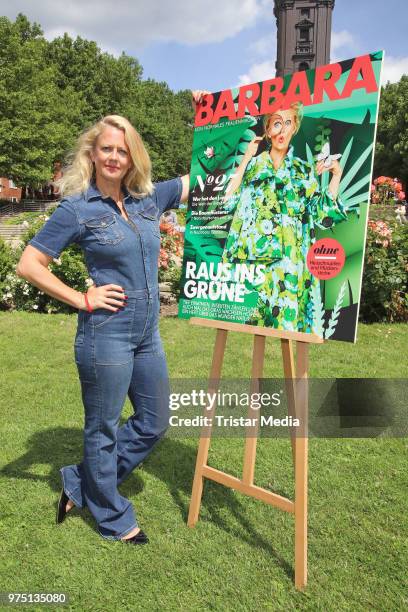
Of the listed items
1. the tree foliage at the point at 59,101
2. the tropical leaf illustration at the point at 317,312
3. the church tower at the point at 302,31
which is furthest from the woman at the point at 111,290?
the church tower at the point at 302,31

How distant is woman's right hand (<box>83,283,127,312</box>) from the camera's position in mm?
2498

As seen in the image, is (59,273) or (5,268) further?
(5,268)

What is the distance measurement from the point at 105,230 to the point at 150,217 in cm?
34

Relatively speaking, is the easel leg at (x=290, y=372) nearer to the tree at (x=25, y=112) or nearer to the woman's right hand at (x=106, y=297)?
the woman's right hand at (x=106, y=297)

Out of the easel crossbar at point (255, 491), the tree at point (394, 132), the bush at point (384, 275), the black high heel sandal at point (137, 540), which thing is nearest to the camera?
the easel crossbar at point (255, 491)

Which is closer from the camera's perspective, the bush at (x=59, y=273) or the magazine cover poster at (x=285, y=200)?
the magazine cover poster at (x=285, y=200)

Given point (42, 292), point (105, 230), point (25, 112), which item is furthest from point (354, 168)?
point (25, 112)

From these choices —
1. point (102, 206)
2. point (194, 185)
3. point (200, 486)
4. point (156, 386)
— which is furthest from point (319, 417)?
point (102, 206)

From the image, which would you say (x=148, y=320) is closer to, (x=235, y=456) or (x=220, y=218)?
(x=220, y=218)

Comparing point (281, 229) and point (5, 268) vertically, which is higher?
point (281, 229)

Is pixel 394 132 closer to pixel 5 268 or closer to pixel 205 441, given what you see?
pixel 5 268

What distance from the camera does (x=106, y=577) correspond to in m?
2.69

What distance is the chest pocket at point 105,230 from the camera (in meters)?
2.53

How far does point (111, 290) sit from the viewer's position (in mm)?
2523
